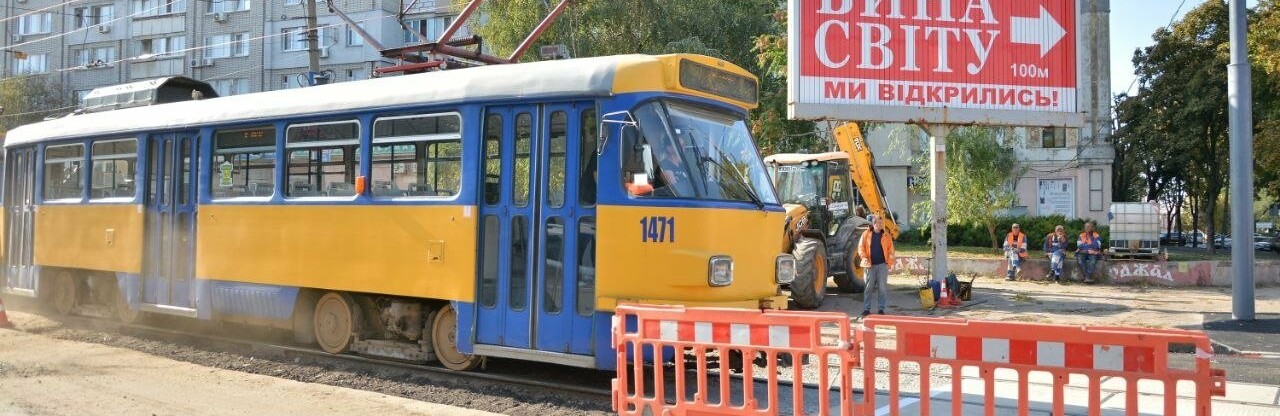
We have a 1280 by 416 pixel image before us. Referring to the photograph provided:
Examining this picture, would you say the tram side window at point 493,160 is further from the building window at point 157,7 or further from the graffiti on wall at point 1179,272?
the building window at point 157,7

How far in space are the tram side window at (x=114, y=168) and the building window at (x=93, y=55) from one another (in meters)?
39.5

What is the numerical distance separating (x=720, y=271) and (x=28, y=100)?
45145 millimetres

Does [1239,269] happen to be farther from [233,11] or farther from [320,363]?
[233,11]

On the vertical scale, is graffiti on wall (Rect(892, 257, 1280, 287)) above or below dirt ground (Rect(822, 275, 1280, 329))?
above

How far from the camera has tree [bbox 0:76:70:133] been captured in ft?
139

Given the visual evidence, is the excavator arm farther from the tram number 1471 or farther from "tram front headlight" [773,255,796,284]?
the tram number 1471

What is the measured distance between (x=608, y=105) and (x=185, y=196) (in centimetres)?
621

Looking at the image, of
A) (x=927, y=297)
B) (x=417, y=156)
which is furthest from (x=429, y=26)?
(x=417, y=156)

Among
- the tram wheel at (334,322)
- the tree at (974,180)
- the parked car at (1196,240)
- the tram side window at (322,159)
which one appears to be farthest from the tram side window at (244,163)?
the parked car at (1196,240)

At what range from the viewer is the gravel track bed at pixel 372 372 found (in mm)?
8164

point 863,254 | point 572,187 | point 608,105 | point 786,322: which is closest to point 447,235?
point 572,187

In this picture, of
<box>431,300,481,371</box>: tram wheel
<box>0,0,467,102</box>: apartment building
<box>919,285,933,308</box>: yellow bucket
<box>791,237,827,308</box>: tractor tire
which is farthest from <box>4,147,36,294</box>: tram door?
<box>0,0,467,102</box>: apartment building

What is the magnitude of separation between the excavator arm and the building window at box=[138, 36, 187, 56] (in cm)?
3574

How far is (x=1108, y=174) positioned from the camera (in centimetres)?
3962
